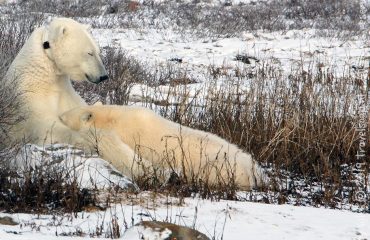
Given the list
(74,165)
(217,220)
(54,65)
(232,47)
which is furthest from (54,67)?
(232,47)

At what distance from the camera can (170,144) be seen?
16.1 feet

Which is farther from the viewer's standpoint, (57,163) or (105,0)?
(105,0)

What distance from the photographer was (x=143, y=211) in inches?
139

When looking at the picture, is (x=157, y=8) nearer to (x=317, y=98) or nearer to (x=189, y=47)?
(x=189, y=47)

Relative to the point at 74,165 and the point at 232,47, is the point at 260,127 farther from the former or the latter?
the point at 232,47

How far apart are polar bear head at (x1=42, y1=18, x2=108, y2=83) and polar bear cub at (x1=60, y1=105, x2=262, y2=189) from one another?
543 mm

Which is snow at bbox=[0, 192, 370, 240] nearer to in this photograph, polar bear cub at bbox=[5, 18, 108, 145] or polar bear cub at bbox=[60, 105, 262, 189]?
polar bear cub at bbox=[60, 105, 262, 189]

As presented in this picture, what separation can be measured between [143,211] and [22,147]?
1.41 metres

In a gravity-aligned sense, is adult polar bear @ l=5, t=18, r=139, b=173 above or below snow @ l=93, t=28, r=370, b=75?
above

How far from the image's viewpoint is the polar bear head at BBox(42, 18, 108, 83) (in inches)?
219

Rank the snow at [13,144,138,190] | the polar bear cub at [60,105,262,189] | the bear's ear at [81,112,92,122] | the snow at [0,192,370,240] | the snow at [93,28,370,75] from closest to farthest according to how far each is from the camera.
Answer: the snow at [0,192,370,240] < the snow at [13,144,138,190] < the polar bear cub at [60,105,262,189] < the bear's ear at [81,112,92,122] < the snow at [93,28,370,75]

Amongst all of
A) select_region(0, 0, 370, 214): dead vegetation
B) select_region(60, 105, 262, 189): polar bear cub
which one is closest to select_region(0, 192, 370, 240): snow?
select_region(0, 0, 370, 214): dead vegetation

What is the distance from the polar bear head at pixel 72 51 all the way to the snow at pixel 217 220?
78.2 inches

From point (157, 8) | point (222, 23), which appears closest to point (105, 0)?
point (157, 8)
